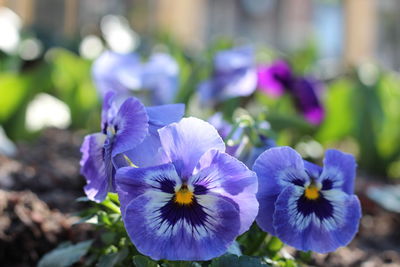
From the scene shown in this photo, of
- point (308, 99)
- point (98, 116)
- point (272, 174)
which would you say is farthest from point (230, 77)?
point (272, 174)

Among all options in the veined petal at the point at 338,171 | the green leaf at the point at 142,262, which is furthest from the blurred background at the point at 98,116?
the green leaf at the point at 142,262

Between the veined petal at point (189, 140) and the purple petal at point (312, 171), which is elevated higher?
the veined petal at point (189, 140)

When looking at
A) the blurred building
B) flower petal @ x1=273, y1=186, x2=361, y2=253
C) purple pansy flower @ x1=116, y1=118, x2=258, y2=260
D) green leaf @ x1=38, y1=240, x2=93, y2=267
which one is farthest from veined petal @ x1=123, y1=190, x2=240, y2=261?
the blurred building

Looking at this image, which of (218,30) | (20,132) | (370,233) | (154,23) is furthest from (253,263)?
(218,30)

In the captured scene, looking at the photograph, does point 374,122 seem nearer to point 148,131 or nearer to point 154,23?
point 148,131

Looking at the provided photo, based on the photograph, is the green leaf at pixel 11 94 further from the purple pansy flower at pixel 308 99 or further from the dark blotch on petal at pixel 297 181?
the dark blotch on petal at pixel 297 181

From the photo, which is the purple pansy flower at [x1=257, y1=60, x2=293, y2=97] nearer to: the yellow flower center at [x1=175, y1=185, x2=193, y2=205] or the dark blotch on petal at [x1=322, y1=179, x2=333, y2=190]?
the dark blotch on petal at [x1=322, y1=179, x2=333, y2=190]
